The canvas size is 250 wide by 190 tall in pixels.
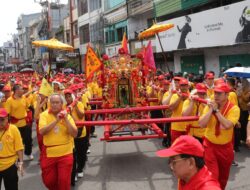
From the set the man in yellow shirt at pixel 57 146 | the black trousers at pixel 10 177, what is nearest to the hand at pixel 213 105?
the man in yellow shirt at pixel 57 146

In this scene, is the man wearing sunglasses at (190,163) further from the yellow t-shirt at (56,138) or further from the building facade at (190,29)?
the building facade at (190,29)

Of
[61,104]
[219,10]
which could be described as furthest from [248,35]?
[61,104]

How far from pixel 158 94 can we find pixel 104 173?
3.33m

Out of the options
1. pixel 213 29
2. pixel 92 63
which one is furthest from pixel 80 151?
pixel 213 29

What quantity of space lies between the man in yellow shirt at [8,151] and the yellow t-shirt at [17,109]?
3222 millimetres

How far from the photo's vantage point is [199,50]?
1930cm

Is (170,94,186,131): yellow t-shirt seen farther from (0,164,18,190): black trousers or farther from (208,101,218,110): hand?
(0,164,18,190): black trousers

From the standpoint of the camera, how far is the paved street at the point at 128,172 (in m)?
6.45

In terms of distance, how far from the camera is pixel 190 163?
8.12 ft

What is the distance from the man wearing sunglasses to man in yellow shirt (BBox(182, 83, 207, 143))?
3138 mm

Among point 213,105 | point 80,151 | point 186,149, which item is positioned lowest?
point 80,151

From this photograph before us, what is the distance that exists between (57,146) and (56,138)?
0.37 ft

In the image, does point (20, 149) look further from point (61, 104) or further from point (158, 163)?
point (158, 163)

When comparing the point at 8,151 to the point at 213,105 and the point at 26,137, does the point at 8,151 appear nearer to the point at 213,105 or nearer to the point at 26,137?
the point at 213,105
